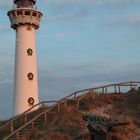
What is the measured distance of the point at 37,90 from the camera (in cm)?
4016

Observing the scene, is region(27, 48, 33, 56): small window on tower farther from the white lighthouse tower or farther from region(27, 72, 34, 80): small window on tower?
region(27, 72, 34, 80): small window on tower

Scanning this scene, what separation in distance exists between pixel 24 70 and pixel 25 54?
4.95 feet

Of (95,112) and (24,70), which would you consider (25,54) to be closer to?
(24,70)

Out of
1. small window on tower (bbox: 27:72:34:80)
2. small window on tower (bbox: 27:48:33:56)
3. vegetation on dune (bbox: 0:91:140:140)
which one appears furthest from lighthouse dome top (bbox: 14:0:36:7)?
vegetation on dune (bbox: 0:91:140:140)

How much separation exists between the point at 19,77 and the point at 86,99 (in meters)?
9.71

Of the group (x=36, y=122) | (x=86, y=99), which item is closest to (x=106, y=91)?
(x=86, y=99)

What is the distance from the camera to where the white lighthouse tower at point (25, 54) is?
39250mm

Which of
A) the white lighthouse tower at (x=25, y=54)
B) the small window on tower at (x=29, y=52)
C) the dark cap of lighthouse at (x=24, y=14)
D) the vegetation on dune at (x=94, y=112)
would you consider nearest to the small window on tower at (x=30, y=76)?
the white lighthouse tower at (x=25, y=54)

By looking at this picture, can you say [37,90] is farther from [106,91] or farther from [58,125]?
[58,125]

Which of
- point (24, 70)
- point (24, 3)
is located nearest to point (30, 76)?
point (24, 70)

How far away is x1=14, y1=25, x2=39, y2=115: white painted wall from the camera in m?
39.1

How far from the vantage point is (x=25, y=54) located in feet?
132

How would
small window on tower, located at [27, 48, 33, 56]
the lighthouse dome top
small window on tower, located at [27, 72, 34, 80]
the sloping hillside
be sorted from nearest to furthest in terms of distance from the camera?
the sloping hillside, small window on tower, located at [27, 72, 34, 80], small window on tower, located at [27, 48, 33, 56], the lighthouse dome top

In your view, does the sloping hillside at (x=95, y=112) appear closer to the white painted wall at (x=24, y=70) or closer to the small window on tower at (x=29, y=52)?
the white painted wall at (x=24, y=70)
